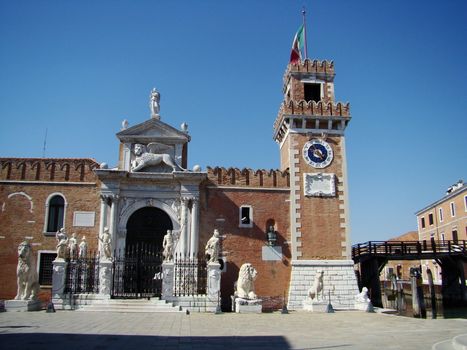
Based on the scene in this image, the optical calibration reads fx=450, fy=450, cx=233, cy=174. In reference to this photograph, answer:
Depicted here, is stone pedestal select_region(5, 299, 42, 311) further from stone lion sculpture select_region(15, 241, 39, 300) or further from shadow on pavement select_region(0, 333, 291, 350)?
shadow on pavement select_region(0, 333, 291, 350)

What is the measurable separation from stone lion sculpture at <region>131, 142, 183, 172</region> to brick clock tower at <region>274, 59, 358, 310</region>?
21.3 feet

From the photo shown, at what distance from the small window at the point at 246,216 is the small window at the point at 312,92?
7.55 metres

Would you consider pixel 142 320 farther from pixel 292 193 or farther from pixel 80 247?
pixel 292 193

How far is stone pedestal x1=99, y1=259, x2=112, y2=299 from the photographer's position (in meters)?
19.1

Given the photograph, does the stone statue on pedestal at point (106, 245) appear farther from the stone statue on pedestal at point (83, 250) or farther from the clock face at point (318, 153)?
the clock face at point (318, 153)

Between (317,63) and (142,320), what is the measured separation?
1743cm

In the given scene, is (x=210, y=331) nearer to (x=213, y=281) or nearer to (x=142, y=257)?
(x=213, y=281)

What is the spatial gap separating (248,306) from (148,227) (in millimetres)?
6818

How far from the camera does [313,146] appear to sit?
2448 centimetres

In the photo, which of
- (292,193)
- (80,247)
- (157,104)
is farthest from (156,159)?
(292,193)

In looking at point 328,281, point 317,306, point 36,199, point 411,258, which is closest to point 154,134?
Answer: point 36,199

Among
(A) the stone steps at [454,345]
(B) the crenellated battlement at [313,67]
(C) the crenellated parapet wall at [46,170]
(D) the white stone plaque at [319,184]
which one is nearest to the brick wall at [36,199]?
(C) the crenellated parapet wall at [46,170]

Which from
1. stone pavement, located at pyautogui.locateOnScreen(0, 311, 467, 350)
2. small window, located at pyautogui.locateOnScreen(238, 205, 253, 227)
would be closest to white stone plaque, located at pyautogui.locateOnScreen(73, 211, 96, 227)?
stone pavement, located at pyautogui.locateOnScreen(0, 311, 467, 350)

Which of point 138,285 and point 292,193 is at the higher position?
point 292,193
